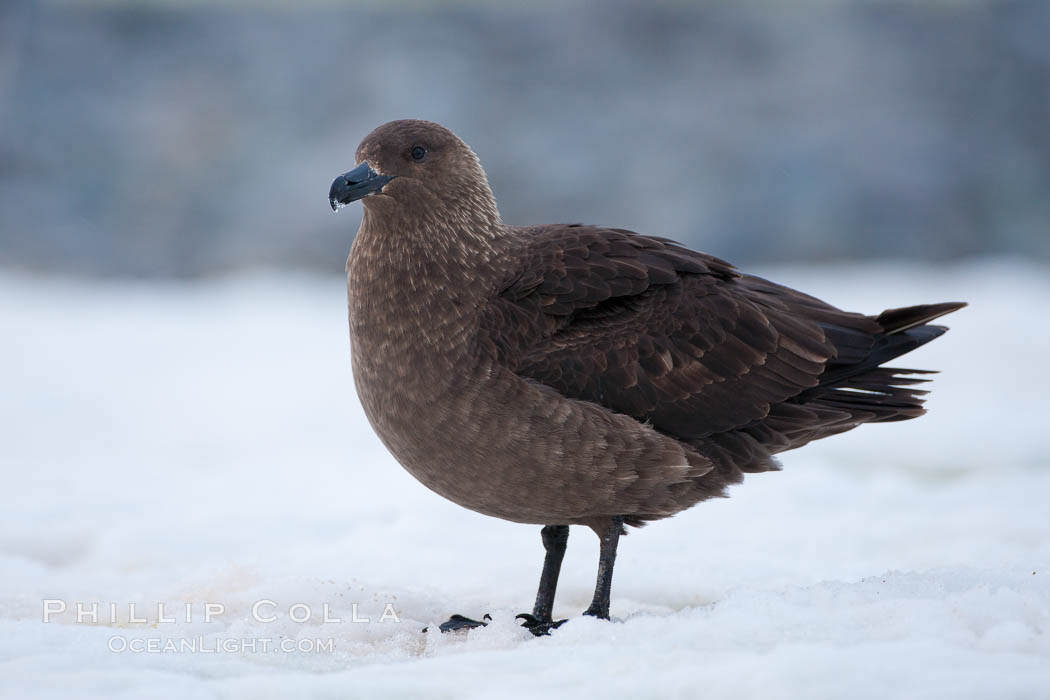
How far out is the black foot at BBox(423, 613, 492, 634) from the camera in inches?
146

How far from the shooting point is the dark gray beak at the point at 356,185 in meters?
3.79

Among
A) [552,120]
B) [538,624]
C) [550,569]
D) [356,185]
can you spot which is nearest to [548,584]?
[550,569]

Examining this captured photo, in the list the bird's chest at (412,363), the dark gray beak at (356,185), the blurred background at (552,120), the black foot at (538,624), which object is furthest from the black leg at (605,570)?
the blurred background at (552,120)

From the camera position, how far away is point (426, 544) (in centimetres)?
509

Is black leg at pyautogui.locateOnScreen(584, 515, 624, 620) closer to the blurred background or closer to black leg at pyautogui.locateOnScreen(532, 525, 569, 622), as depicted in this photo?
black leg at pyautogui.locateOnScreen(532, 525, 569, 622)

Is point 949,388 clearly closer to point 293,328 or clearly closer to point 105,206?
point 293,328

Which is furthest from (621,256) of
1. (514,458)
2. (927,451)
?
(927,451)

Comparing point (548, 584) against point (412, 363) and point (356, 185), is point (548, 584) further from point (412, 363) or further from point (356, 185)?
point (356, 185)

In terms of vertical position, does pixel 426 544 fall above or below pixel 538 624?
above

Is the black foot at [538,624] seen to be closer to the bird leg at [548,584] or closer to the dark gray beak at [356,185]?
the bird leg at [548,584]

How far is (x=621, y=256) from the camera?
3.98 metres

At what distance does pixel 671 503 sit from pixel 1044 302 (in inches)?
312

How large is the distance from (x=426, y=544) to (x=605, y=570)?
1507 mm

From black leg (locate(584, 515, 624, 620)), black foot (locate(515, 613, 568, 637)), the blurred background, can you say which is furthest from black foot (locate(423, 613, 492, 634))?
the blurred background
